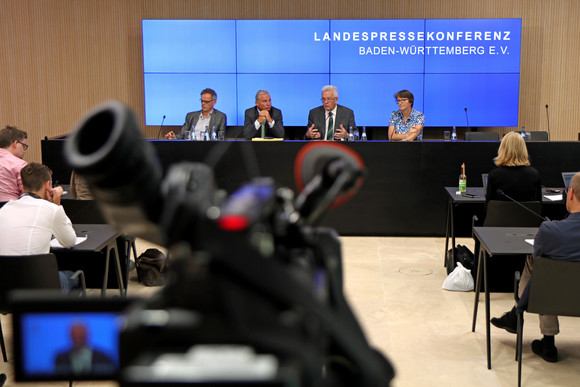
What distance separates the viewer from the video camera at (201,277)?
67 centimetres

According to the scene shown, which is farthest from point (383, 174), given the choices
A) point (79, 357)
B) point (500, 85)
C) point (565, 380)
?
point (79, 357)

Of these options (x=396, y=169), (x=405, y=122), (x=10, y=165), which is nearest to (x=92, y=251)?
(x=10, y=165)

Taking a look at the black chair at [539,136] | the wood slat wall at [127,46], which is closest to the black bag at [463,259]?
the black chair at [539,136]

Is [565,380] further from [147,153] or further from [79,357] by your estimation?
[147,153]

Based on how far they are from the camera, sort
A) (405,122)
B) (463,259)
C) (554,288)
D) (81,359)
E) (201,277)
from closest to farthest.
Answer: (201,277) < (81,359) < (554,288) < (463,259) < (405,122)

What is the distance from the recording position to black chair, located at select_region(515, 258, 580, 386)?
345cm

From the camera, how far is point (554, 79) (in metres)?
9.66

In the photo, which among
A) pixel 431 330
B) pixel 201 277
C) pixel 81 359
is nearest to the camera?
pixel 201 277

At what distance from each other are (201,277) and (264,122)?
23.3 feet

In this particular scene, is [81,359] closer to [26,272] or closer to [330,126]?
[26,272]

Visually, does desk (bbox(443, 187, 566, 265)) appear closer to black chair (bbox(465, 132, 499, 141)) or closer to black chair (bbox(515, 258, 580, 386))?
black chair (bbox(465, 132, 499, 141))

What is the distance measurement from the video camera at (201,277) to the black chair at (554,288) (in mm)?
2962

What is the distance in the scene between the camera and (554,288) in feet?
11.5

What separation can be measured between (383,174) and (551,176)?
5.74 ft
